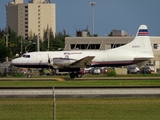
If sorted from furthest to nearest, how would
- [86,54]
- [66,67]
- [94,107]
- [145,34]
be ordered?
[145,34], [86,54], [66,67], [94,107]

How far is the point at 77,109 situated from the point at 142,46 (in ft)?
149

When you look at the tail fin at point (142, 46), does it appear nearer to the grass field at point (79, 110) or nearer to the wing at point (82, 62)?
the wing at point (82, 62)

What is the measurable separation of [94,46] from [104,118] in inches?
3304

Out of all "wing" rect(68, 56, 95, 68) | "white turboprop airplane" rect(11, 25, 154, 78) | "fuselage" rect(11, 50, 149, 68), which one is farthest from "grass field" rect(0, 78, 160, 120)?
"fuselage" rect(11, 50, 149, 68)

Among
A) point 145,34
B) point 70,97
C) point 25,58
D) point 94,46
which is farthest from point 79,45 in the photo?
point 70,97

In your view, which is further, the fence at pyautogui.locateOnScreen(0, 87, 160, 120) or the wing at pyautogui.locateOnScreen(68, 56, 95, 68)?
the wing at pyautogui.locateOnScreen(68, 56, 95, 68)

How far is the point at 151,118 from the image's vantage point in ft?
55.9

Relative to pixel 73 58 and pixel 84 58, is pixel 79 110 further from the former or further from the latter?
pixel 73 58

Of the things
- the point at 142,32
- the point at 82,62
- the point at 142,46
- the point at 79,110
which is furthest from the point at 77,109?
the point at 142,32

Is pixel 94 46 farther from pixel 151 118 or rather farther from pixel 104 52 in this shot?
pixel 151 118

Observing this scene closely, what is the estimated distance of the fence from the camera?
56.5 ft

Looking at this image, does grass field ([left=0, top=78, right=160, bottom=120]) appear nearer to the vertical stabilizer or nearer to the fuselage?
the fuselage

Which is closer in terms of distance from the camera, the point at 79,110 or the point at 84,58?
the point at 79,110

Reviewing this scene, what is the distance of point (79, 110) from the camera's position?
1872 cm
